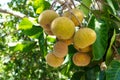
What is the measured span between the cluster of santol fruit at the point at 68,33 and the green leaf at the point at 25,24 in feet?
0.96

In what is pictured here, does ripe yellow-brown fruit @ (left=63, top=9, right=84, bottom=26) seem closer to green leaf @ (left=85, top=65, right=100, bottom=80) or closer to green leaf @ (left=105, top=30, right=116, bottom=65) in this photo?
green leaf @ (left=105, top=30, right=116, bottom=65)

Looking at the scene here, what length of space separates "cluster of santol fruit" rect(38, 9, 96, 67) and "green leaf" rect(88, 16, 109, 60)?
47 millimetres

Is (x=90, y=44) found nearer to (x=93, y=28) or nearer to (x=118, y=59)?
(x=93, y=28)

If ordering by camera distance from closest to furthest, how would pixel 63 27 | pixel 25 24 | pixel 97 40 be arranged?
pixel 63 27 < pixel 97 40 < pixel 25 24

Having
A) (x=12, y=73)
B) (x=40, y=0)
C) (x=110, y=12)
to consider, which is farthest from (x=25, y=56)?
(x=110, y=12)

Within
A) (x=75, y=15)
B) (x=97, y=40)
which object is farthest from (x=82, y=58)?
(x=75, y=15)

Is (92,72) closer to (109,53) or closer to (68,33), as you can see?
(109,53)

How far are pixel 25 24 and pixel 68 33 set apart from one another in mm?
468

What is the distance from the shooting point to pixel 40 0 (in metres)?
1.85

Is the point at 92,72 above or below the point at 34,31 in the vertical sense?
below

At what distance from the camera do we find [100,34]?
150 centimetres

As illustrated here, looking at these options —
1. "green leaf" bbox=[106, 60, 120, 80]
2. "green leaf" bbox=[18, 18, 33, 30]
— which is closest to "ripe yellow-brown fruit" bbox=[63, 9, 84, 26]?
"green leaf" bbox=[106, 60, 120, 80]

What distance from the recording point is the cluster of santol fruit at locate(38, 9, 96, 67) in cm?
135

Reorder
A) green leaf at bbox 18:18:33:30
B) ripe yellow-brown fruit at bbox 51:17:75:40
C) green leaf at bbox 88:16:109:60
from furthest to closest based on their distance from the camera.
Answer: green leaf at bbox 18:18:33:30, green leaf at bbox 88:16:109:60, ripe yellow-brown fruit at bbox 51:17:75:40
